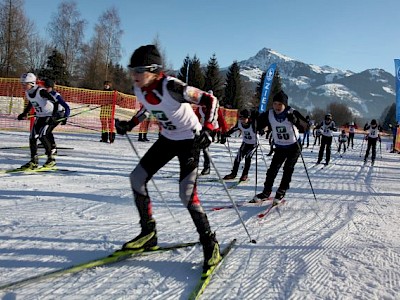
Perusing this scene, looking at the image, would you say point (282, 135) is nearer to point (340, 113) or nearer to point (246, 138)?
point (246, 138)

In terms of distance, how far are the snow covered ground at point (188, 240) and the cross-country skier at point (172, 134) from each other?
1.17 ft

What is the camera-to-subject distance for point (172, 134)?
3.53m

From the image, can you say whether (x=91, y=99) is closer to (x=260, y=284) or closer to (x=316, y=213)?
(x=316, y=213)

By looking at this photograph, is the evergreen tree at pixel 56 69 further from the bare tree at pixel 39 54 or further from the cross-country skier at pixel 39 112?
the cross-country skier at pixel 39 112

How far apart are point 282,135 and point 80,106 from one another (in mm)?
14402

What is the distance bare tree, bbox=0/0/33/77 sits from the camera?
28.6m

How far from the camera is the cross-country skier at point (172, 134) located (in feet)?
10.5

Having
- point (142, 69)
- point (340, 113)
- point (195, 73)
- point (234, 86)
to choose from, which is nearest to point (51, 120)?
point (142, 69)

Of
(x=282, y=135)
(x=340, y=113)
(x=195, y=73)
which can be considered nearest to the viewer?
(x=282, y=135)

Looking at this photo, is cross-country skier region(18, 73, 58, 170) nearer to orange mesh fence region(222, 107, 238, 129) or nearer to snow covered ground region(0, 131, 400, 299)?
snow covered ground region(0, 131, 400, 299)

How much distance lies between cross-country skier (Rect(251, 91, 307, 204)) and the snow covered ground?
0.49m

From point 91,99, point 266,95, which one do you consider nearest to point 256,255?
point 91,99

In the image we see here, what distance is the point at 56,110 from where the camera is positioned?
7.87 m

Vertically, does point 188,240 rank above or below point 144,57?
below
